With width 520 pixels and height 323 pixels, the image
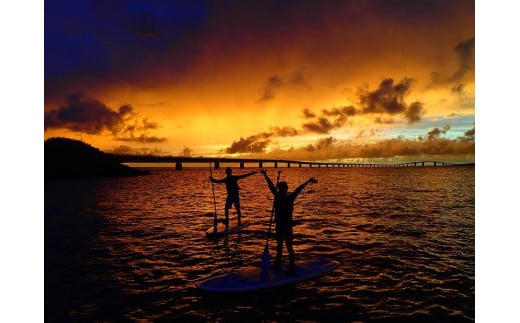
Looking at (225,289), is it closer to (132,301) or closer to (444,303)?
(132,301)

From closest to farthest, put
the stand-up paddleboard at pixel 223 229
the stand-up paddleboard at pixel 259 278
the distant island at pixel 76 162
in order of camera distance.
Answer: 1. the stand-up paddleboard at pixel 259 278
2. the stand-up paddleboard at pixel 223 229
3. the distant island at pixel 76 162

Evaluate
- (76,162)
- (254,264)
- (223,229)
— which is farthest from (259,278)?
(76,162)

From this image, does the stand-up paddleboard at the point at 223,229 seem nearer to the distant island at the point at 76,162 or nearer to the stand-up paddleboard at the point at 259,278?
the stand-up paddleboard at the point at 259,278

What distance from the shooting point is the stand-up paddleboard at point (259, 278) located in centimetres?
1063

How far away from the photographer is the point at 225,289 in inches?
412

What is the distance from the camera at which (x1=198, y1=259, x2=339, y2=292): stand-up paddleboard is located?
10.6m

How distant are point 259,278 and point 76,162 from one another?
105200mm

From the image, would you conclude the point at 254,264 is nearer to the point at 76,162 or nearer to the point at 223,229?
the point at 223,229

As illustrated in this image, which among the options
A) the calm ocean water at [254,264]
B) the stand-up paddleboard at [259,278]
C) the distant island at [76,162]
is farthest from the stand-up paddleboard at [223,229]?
the distant island at [76,162]

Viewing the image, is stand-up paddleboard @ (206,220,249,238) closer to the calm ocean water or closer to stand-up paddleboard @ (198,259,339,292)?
the calm ocean water

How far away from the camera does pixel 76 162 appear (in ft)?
337

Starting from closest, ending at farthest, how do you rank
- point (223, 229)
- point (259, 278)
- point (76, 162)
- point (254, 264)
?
point (259, 278) → point (254, 264) → point (223, 229) → point (76, 162)

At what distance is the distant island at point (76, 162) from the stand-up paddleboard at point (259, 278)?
93152mm
